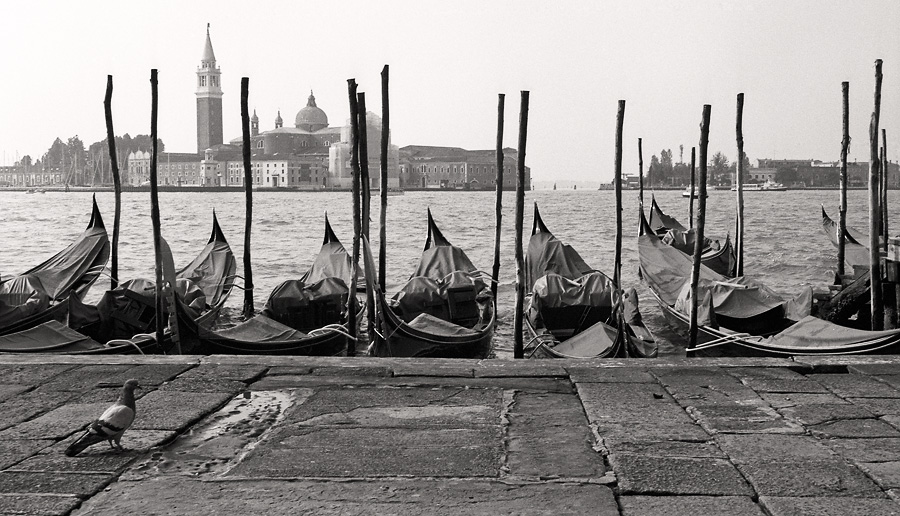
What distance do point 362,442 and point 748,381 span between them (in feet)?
4.48

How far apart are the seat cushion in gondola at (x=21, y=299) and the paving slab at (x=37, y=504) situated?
10.3ft

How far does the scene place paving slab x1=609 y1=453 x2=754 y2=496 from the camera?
6.42ft

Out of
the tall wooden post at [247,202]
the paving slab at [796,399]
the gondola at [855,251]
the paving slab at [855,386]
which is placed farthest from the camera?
the gondola at [855,251]

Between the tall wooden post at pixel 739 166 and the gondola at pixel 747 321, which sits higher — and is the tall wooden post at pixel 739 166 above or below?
above

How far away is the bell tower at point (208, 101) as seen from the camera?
63469 mm

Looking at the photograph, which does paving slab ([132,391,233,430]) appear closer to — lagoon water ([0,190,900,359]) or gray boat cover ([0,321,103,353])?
gray boat cover ([0,321,103,353])

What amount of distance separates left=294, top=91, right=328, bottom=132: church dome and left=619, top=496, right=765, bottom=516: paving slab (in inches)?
2531

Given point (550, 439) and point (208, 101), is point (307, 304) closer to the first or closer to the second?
point (550, 439)

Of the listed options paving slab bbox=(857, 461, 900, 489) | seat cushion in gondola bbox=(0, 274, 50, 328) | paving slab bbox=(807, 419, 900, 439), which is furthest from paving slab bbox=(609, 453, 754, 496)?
seat cushion in gondola bbox=(0, 274, 50, 328)

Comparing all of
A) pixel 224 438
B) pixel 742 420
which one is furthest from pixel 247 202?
pixel 742 420

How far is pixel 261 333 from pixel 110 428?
2.34m

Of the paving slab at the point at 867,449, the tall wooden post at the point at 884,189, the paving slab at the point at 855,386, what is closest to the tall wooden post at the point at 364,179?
the paving slab at the point at 855,386

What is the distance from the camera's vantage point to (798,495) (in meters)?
1.93

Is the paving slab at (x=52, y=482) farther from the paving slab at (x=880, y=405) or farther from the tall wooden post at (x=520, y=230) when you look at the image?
the tall wooden post at (x=520, y=230)
